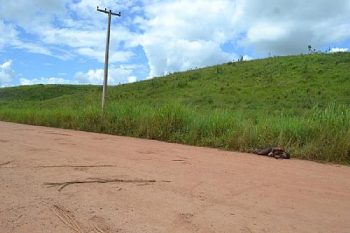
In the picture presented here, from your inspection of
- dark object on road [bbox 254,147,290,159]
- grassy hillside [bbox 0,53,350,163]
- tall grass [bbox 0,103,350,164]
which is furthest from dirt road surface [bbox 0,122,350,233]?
grassy hillside [bbox 0,53,350,163]

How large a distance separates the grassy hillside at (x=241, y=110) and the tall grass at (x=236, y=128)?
0.06 feet

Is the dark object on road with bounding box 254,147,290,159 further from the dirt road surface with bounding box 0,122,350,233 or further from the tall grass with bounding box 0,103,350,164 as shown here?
the dirt road surface with bounding box 0,122,350,233

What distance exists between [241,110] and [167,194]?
13.7m

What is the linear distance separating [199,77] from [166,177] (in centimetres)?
2470

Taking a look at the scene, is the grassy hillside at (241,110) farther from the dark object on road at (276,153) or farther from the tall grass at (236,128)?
the dark object on road at (276,153)

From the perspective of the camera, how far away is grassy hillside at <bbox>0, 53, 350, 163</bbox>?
10820 mm

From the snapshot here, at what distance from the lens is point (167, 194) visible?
6.15 m

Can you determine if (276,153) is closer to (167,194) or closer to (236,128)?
(236,128)

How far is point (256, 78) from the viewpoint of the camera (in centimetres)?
2775

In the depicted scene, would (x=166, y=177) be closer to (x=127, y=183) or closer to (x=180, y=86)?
(x=127, y=183)

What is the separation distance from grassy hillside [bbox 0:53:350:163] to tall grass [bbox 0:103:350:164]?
0.06 ft

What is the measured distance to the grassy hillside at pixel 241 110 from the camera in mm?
10820

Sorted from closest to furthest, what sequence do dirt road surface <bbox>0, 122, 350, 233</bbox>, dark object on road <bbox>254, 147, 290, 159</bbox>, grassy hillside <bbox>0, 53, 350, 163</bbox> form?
1. dirt road surface <bbox>0, 122, 350, 233</bbox>
2. dark object on road <bbox>254, 147, 290, 159</bbox>
3. grassy hillside <bbox>0, 53, 350, 163</bbox>

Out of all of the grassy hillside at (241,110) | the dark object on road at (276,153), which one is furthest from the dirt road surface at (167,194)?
the grassy hillside at (241,110)
